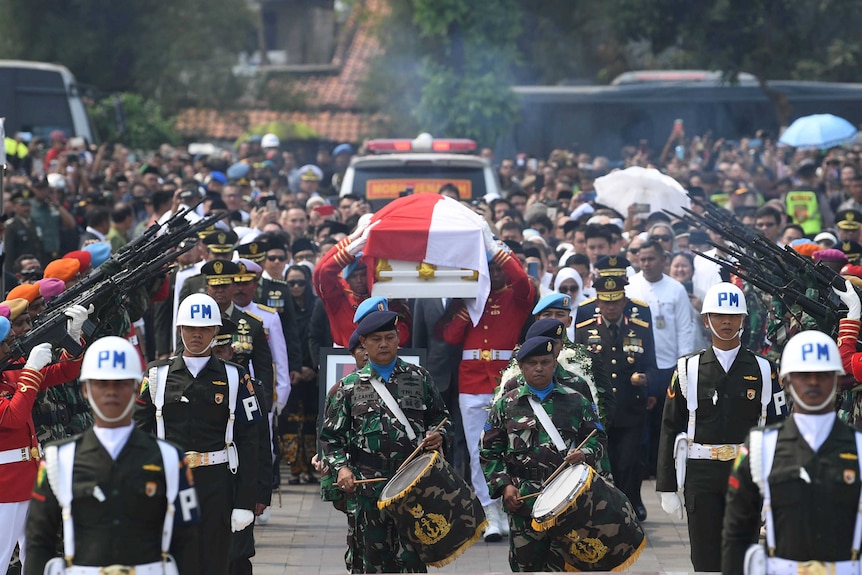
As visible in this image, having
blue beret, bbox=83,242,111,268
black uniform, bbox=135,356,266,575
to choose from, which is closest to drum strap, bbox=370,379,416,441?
black uniform, bbox=135,356,266,575

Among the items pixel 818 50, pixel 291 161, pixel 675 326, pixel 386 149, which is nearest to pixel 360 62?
pixel 818 50

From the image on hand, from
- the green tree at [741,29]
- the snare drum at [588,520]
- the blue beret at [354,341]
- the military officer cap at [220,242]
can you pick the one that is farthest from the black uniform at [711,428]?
the green tree at [741,29]

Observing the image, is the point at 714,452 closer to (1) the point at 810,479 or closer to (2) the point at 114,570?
(1) the point at 810,479

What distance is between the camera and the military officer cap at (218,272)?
10.9 meters

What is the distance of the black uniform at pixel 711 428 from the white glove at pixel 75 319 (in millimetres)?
3518

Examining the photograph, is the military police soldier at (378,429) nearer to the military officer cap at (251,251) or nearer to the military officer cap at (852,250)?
the military officer cap at (251,251)

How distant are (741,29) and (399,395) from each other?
24.8m

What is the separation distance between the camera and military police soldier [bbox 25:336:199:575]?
6.20m

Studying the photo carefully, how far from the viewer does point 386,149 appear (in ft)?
60.9

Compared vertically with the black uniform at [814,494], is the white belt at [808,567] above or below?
below

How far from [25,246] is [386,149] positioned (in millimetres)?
4380

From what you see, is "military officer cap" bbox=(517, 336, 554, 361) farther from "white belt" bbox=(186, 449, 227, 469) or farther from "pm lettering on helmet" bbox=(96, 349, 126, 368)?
"pm lettering on helmet" bbox=(96, 349, 126, 368)

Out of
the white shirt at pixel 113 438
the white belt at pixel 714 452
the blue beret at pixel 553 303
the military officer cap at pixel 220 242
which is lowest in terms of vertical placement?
the white belt at pixel 714 452

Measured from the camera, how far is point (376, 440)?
8844 millimetres
